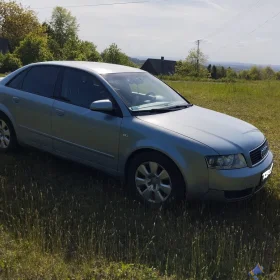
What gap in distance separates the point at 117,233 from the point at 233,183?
1.28 m

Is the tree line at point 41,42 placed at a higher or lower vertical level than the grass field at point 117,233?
higher

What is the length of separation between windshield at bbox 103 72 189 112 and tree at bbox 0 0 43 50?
5841 cm

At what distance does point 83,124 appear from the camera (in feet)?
14.8

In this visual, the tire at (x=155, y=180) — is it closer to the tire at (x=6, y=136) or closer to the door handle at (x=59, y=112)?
the door handle at (x=59, y=112)

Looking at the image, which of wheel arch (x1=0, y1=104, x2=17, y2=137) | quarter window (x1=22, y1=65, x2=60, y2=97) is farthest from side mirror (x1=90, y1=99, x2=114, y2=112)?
wheel arch (x1=0, y1=104, x2=17, y2=137)

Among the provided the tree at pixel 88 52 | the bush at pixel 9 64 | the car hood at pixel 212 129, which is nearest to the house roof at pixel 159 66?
the tree at pixel 88 52

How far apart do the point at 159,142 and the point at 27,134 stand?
7.52 ft

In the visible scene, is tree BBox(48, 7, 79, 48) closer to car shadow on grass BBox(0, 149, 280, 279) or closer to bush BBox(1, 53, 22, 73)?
bush BBox(1, 53, 22, 73)

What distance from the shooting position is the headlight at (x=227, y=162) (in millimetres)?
3713

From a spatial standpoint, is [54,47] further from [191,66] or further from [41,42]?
[191,66]

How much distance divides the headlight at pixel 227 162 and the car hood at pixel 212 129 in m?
0.06

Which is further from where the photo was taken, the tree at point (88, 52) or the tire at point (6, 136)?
the tree at point (88, 52)

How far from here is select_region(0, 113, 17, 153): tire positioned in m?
5.56

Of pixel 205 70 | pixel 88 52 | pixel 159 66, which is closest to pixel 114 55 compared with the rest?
pixel 88 52
